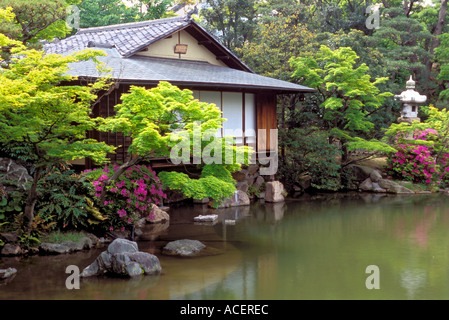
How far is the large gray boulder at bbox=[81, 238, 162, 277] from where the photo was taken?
8.47 metres

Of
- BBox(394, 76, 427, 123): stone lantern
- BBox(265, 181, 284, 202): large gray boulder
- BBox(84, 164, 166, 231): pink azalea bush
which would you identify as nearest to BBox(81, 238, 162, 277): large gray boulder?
BBox(84, 164, 166, 231): pink azalea bush

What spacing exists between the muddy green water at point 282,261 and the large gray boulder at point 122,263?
0.67 ft

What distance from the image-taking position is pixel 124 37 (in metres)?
16.6

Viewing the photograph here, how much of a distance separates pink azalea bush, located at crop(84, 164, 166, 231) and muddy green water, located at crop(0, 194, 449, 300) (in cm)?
72

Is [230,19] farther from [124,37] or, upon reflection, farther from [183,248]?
[183,248]

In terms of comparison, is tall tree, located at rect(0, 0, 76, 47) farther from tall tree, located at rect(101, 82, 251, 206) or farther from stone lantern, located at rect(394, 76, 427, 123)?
stone lantern, located at rect(394, 76, 427, 123)

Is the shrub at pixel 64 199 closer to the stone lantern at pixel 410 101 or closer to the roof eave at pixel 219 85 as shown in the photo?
the roof eave at pixel 219 85

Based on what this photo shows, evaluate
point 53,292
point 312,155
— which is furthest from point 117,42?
point 53,292

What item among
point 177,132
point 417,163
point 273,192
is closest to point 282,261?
point 177,132

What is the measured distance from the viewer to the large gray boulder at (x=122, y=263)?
8.47 meters

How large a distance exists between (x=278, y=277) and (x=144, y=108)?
4.09 meters

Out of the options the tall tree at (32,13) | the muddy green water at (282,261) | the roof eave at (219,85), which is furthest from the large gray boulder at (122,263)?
the tall tree at (32,13)
